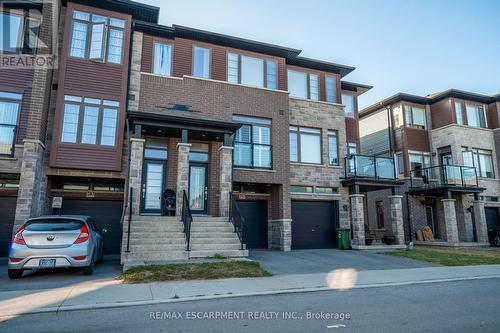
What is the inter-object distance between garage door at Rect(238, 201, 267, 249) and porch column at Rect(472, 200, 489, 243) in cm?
1320

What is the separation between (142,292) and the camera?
698cm

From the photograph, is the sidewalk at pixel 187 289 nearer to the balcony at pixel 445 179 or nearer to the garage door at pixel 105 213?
the garage door at pixel 105 213

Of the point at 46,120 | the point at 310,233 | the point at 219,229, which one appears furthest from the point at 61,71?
the point at 310,233

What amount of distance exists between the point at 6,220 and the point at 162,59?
29.1 ft

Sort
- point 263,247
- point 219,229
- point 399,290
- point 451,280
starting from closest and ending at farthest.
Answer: point 399,290 → point 451,280 → point 219,229 → point 263,247

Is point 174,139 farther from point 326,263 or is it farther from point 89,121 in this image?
point 326,263

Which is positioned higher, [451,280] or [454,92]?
[454,92]

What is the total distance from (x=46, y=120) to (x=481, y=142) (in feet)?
80.8

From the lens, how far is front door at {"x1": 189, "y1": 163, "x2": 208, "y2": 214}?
14.5 metres

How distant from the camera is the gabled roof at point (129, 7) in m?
14.4

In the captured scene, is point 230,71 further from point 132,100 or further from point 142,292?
point 142,292

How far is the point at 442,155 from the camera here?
22.9m

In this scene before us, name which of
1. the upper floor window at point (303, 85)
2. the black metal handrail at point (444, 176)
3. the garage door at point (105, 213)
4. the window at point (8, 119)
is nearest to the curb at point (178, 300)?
the garage door at point (105, 213)

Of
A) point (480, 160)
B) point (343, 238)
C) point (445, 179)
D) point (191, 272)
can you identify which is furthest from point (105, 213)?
point (480, 160)
